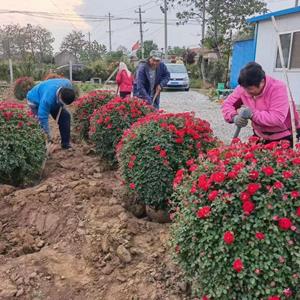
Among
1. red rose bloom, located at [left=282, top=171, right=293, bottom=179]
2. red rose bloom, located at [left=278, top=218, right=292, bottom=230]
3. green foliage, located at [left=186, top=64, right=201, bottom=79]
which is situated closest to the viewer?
red rose bloom, located at [left=278, top=218, right=292, bottom=230]

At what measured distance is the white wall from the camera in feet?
34.6

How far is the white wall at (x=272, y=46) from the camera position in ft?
34.6

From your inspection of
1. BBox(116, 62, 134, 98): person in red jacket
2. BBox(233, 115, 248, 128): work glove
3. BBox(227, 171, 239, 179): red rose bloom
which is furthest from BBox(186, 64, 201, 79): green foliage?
BBox(227, 171, 239, 179): red rose bloom

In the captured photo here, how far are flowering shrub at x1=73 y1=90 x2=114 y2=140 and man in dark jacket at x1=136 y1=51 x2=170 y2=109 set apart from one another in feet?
2.31

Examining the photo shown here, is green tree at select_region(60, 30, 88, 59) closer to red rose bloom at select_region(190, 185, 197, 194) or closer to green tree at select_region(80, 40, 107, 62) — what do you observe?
green tree at select_region(80, 40, 107, 62)

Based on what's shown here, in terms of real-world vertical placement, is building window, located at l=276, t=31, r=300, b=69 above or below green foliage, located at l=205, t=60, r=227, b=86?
above

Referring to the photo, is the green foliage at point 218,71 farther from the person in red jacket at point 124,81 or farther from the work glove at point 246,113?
the work glove at point 246,113

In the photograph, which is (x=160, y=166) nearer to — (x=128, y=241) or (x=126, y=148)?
(x=126, y=148)

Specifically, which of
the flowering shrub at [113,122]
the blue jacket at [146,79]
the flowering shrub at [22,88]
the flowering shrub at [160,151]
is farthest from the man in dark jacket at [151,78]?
the flowering shrub at [22,88]

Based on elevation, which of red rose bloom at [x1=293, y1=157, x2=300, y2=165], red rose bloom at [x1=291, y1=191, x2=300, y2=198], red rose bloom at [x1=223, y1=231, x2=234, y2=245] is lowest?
red rose bloom at [x1=223, y1=231, x2=234, y2=245]

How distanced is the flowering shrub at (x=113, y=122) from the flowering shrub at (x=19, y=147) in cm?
67

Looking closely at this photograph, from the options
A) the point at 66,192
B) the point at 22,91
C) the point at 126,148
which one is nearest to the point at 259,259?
the point at 126,148

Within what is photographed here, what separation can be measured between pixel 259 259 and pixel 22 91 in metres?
13.7

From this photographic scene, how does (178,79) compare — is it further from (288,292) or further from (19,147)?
(288,292)
